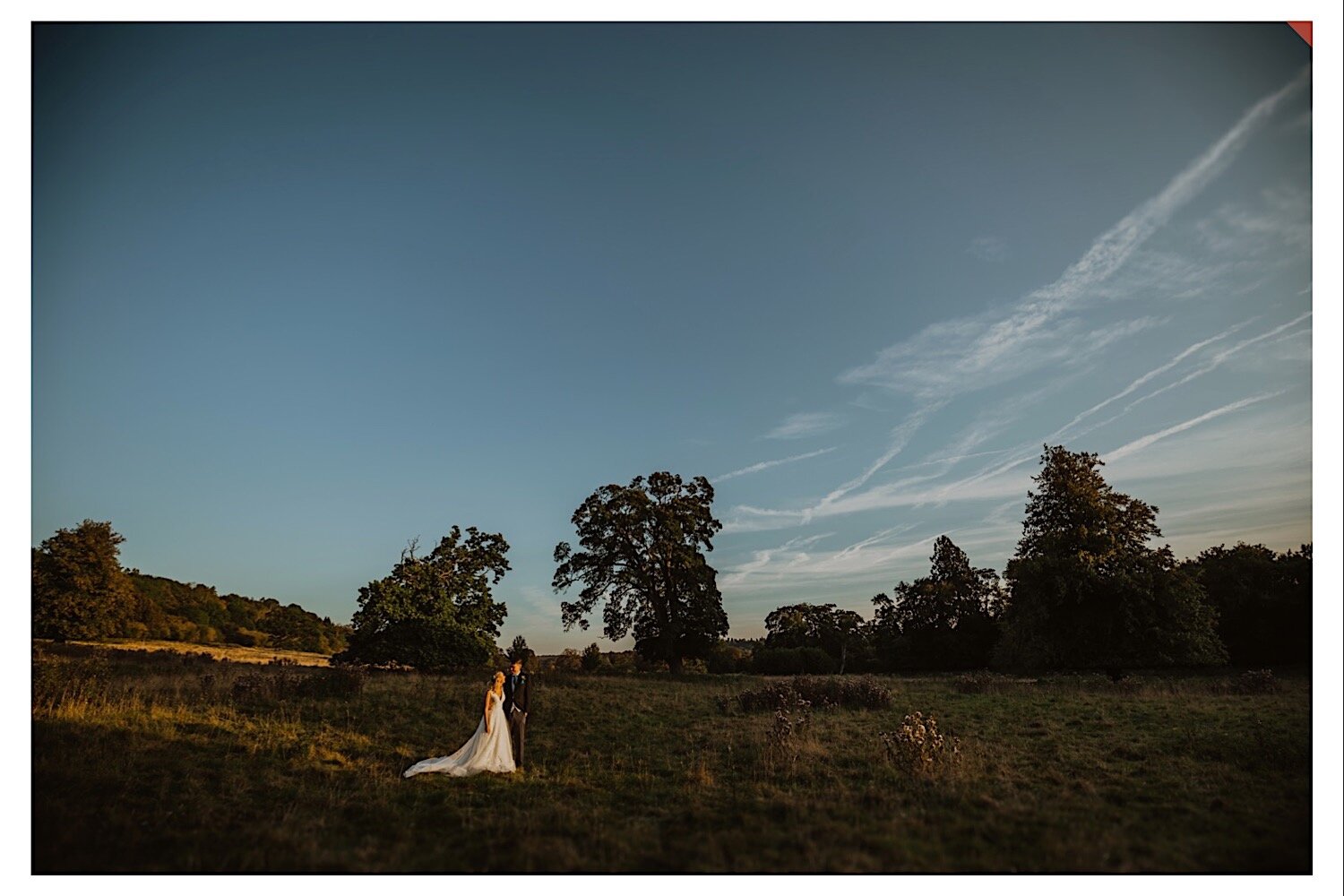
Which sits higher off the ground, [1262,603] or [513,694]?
[513,694]

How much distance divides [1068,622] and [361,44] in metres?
27.9

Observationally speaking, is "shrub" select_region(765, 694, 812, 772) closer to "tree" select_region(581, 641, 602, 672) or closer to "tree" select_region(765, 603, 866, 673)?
"tree" select_region(581, 641, 602, 672)

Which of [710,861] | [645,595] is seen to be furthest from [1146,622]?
[710,861]

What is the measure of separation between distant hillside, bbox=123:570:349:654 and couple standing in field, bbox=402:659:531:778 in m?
39.6

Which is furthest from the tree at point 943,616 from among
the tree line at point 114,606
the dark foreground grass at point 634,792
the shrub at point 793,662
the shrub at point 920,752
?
the tree line at point 114,606

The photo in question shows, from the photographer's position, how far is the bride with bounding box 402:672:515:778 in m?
10.5

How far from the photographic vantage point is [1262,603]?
1204 inches

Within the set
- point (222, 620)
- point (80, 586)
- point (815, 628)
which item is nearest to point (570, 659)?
point (815, 628)

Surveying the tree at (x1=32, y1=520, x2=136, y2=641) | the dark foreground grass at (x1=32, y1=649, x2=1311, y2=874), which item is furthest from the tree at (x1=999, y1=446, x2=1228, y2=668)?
the tree at (x1=32, y1=520, x2=136, y2=641)

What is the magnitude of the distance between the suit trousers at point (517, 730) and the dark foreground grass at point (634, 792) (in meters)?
0.30

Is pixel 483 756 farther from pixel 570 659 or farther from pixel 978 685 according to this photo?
pixel 570 659

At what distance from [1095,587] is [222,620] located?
201 feet

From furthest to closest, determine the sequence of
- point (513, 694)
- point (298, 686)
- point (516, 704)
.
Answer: point (298, 686) < point (513, 694) < point (516, 704)

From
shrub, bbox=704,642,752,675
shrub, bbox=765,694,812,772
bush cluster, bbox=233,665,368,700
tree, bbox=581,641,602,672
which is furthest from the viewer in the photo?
tree, bbox=581,641,602,672
